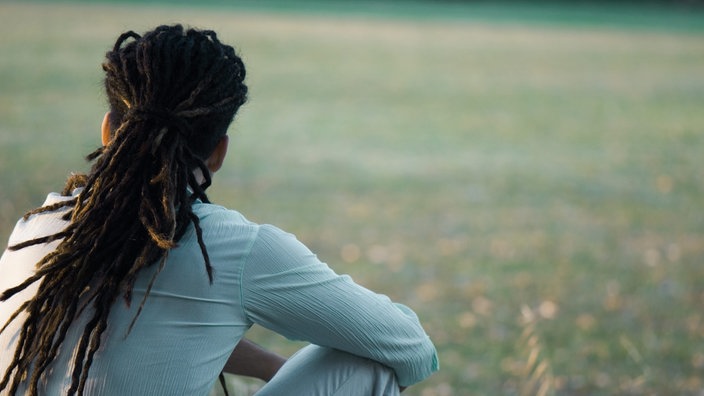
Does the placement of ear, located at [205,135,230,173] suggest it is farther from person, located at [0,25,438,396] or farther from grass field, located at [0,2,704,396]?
grass field, located at [0,2,704,396]

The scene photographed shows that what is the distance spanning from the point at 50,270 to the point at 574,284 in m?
4.97

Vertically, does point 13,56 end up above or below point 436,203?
below

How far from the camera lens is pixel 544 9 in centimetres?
3969

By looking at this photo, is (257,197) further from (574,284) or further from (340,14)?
(340,14)

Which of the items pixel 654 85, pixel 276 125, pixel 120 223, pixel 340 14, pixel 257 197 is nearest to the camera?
pixel 120 223

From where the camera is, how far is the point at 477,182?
10195 mm

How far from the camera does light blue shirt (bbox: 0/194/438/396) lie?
2117 millimetres

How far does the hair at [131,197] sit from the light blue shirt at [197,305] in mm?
32

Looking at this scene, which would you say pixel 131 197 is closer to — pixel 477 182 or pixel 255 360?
pixel 255 360

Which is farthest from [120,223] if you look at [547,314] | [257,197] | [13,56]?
[13,56]

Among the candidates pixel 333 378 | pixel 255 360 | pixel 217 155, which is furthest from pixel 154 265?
pixel 255 360

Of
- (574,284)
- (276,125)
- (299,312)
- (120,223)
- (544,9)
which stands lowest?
(544,9)

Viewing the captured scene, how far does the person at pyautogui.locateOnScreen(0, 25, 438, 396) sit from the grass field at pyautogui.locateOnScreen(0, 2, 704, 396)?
1.36 m

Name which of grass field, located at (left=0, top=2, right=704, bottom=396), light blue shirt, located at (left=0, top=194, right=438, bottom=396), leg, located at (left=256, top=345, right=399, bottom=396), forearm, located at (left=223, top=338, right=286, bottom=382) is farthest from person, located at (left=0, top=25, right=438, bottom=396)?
grass field, located at (left=0, top=2, right=704, bottom=396)
